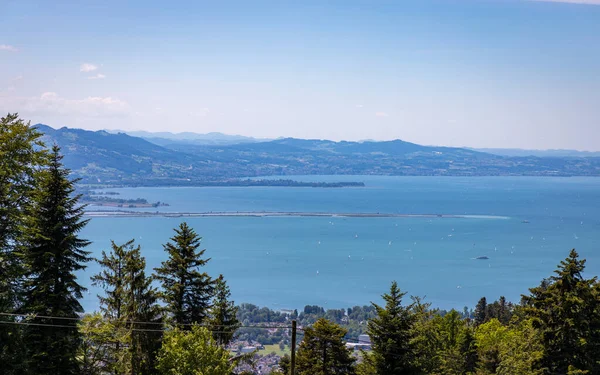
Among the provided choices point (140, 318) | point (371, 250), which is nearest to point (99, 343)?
point (140, 318)

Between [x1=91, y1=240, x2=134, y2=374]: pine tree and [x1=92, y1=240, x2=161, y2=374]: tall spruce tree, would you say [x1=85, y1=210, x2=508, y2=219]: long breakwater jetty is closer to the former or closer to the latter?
[x1=91, y1=240, x2=134, y2=374]: pine tree

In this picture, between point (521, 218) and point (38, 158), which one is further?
point (521, 218)

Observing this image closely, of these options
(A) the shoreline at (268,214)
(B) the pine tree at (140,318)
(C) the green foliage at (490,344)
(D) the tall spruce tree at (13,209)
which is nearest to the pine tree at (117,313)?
(B) the pine tree at (140,318)

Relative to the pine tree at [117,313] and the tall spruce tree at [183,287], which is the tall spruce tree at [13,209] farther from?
the tall spruce tree at [183,287]

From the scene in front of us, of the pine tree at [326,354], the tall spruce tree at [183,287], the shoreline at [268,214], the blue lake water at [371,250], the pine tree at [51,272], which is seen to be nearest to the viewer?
the pine tree at [51,272]

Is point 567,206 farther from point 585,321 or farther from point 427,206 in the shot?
point 585,321

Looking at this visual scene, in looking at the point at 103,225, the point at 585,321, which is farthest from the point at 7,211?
the point at 103,225
